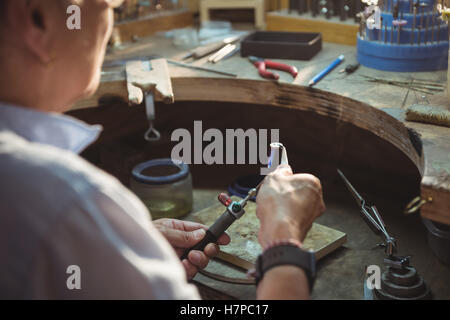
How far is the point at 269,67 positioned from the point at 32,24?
4.21 ft

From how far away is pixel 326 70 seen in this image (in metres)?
1.87

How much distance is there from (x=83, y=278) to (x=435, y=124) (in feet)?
3.27

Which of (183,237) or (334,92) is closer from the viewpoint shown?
(183,237)

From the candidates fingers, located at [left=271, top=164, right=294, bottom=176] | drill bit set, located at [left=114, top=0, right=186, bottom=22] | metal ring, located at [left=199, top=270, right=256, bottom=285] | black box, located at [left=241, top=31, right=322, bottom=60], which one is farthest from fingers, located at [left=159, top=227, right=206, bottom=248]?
drill bit set, located at [left=114, top=0, right=186, bottom=22]

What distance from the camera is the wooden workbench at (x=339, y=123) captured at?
134cm

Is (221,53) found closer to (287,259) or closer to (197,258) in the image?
(197,258)

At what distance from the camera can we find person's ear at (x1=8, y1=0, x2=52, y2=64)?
2.42ft

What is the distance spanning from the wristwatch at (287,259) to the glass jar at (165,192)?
860mm

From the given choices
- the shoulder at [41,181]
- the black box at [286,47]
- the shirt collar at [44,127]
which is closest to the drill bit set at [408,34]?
the black box at [286,47]

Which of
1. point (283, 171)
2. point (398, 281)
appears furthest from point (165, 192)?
point (398, 281)
